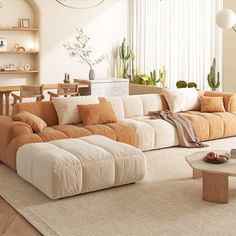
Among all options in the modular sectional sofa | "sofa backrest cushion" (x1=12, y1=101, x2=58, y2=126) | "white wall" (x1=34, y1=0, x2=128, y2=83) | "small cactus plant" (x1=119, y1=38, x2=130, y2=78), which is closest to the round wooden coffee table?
the modular sectional sofa

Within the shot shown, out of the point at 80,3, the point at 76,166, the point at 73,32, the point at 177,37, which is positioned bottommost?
the point at 76,166

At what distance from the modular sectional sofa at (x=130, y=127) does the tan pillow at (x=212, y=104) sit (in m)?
0.11

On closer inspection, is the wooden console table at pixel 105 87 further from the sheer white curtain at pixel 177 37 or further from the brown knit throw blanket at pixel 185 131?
the brown knit throw blanket at pixel 185 131

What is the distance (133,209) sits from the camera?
12.3ft

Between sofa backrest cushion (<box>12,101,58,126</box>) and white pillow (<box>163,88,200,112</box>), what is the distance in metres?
1.85

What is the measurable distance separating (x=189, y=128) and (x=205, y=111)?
788 millimetres

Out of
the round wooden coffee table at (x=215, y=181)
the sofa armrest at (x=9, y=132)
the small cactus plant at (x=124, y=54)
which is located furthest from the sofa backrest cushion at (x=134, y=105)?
the small cactus plant at (x=124, y=54)

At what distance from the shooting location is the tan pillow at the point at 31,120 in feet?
17.1

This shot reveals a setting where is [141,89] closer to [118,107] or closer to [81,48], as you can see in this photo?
[81,48]

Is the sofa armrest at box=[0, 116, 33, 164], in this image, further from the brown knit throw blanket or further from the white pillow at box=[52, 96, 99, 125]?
the brown knit throw blanket

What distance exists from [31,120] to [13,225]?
192cm

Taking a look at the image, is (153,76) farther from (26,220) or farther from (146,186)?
(26,220)

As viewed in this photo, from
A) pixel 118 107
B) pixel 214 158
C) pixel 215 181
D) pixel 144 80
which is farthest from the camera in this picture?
pixel 144 80

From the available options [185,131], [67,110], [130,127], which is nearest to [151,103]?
[185,131]
